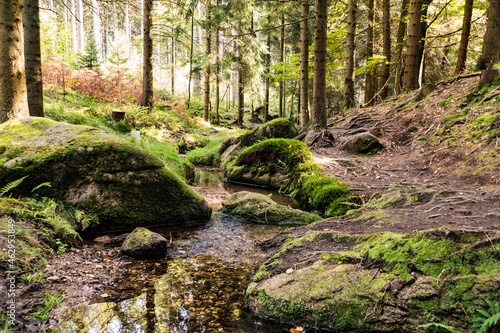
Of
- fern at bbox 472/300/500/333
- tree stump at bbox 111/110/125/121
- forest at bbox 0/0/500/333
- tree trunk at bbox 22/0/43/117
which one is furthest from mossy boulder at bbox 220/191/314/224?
tree stump at bbox 111/110/125/121

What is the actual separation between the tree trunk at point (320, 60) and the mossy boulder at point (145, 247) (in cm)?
765

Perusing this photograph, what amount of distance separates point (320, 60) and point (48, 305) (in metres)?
9.44

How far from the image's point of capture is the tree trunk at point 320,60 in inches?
372

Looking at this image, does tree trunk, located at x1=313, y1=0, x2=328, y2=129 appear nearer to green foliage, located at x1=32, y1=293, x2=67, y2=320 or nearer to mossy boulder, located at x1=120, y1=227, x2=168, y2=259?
mossy boulder, located at x1=120, y1=227, x2=168, y2=259

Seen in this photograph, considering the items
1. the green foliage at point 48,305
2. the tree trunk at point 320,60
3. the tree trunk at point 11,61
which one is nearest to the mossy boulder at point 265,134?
the tree trunk at point 320,60

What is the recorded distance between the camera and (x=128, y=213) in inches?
199

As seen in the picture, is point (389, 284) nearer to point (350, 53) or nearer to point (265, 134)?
point (265, 134)

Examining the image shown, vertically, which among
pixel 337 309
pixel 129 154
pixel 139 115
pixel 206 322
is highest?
pixel 139 115

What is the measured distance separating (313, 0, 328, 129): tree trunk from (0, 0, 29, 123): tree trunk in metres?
7.72

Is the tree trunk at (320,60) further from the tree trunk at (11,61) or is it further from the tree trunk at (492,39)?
the tree trunk at (11,61)

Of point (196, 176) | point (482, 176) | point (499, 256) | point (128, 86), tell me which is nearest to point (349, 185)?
point (482, 176)

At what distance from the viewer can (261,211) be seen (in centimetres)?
599

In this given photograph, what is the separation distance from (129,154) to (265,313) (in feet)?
12.2

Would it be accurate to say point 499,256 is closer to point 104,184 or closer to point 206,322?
point 206,322
